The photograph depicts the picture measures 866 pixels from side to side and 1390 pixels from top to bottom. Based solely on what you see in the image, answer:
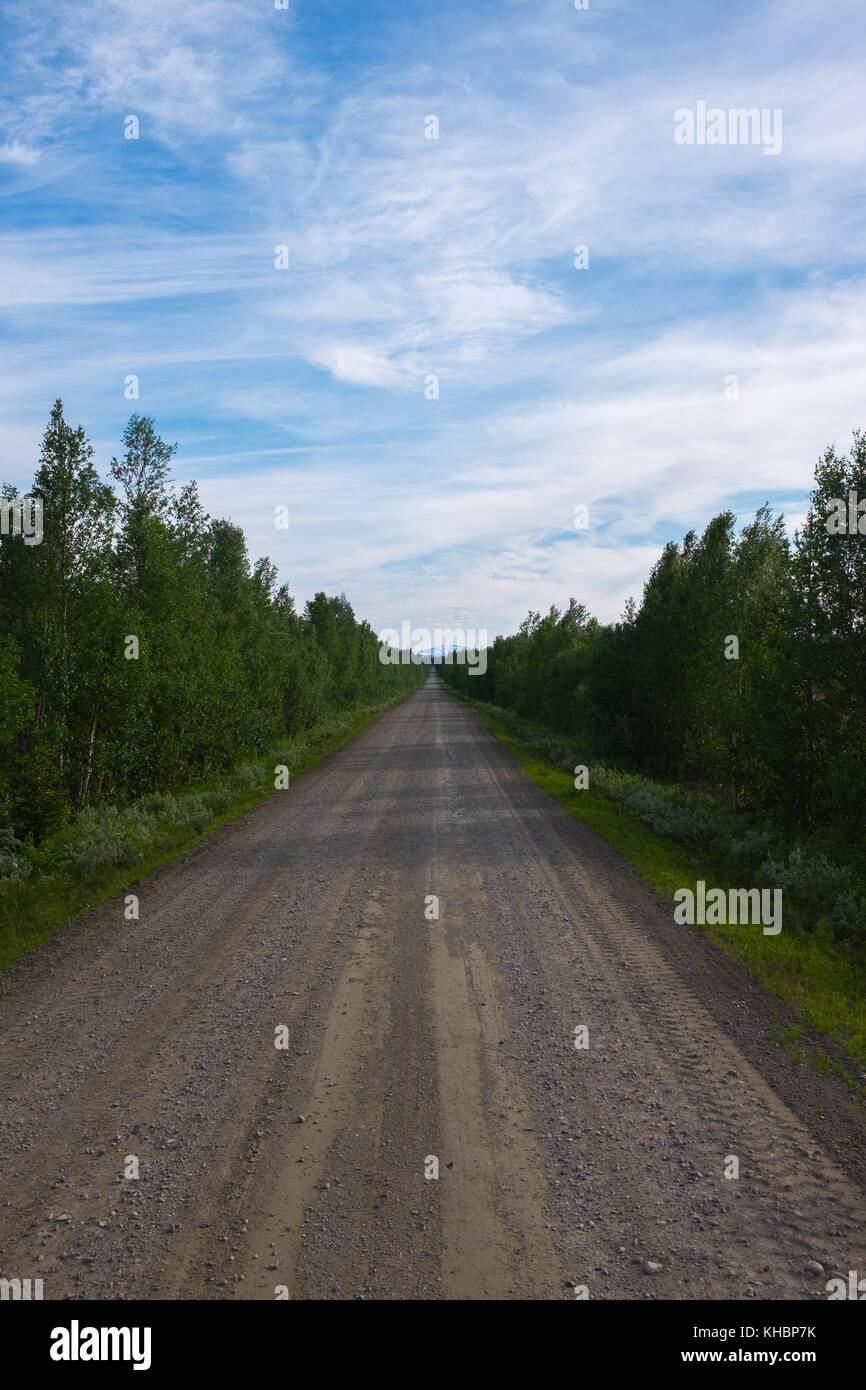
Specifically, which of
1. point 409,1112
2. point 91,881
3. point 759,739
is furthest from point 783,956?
point 91,881

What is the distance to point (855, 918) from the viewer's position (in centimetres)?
1126

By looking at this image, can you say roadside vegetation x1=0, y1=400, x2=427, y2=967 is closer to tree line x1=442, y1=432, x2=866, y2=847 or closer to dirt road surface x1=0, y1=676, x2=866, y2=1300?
dirt road surface x1=0, y1=676, x2=866, y2=1300

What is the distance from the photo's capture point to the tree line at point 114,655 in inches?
643

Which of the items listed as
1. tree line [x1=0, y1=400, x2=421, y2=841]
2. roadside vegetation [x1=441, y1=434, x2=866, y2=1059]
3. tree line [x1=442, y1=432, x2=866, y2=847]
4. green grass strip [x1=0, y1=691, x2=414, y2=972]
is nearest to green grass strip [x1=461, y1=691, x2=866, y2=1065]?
roadside vegetation [x1=441, y1=434, x2=866, y2=1059]

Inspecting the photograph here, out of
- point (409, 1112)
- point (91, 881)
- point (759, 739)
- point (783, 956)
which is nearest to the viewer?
point (409, 1112)

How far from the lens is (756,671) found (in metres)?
17.8

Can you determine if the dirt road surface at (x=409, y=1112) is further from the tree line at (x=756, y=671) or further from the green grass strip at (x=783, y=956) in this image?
the tree line at (x=756, y=671)

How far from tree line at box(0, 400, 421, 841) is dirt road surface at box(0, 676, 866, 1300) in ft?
23.0

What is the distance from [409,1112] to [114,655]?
1424 centimetres

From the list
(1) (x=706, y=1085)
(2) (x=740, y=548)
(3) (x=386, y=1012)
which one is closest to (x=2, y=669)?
(3) (x=386, y=1012)

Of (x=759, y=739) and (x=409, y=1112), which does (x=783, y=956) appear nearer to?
(x=409, y=1112)
